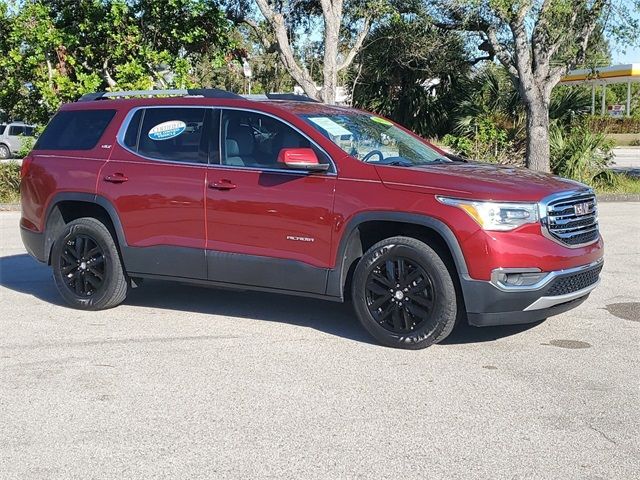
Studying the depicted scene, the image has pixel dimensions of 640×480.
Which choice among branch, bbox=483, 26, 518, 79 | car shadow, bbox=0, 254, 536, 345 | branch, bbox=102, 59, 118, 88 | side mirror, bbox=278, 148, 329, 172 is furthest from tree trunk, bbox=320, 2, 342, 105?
side mirror, bbox=278, 148, 329, 172

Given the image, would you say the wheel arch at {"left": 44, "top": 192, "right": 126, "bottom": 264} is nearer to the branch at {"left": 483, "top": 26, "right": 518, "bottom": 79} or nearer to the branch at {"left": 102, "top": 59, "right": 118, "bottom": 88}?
the branch at {"left": 102, "top": 59, "right": 118, "bottom": 88}

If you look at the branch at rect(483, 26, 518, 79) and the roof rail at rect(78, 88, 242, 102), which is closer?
the roof rail at rect(78, 88, 242, 102)

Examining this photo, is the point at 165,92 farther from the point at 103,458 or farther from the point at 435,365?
the point at 103,458

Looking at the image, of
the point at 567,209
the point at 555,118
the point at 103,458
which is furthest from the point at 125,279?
the point at 555,118

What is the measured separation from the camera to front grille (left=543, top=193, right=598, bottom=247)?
599cm

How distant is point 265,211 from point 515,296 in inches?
79.5

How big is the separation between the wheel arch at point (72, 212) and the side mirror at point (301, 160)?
6.25 ft

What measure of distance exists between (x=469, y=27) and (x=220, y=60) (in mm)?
5493

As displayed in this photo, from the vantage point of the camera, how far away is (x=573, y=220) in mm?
6195

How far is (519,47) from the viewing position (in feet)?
56.2

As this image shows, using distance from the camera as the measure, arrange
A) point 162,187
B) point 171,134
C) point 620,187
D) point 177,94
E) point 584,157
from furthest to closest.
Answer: point 584,157
point 620,187
point 177,94
point 171,134
point 162,187

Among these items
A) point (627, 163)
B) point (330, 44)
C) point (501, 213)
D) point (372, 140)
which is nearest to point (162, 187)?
point (372, 140)

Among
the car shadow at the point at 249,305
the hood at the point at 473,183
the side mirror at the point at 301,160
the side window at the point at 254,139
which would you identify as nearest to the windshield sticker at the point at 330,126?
the side window at the point at 254,139

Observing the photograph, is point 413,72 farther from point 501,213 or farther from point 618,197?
point 501,213
